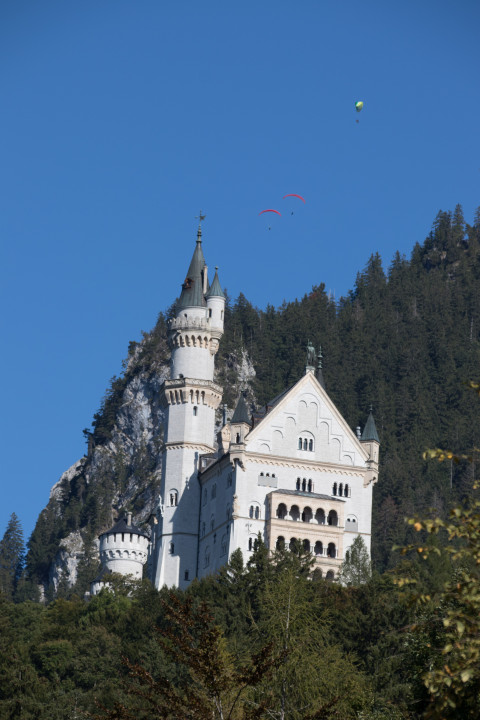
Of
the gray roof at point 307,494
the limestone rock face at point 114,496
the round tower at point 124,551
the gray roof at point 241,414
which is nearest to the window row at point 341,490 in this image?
the gray roof at point 307,494

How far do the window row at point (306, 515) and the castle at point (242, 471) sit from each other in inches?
2.4

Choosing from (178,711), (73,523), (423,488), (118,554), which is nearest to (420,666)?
(178,711)

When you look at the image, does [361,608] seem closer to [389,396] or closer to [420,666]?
[420,666]

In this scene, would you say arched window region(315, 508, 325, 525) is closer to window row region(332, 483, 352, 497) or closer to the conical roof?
window row region(332, 483, 352, 497)

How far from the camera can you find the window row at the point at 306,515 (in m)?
92.3

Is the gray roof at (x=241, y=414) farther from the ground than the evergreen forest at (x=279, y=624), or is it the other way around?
the gray roof at (x=241, y=414)

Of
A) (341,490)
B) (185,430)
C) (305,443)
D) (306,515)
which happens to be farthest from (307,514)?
(185,430)

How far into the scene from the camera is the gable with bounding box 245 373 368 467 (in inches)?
3730

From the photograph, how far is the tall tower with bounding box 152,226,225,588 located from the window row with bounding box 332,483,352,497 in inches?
399

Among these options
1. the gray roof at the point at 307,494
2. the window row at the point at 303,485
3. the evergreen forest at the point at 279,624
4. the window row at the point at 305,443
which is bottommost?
the evergreen forest at the point at 279,624

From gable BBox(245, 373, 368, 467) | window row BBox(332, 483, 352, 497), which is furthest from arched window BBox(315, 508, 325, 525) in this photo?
gable BBox(245, 373, 368, 467)

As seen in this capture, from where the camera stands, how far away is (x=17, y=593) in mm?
176125

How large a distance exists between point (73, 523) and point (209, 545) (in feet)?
321

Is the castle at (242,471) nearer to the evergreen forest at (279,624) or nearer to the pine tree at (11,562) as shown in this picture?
the evergreen forest at (279,624)
